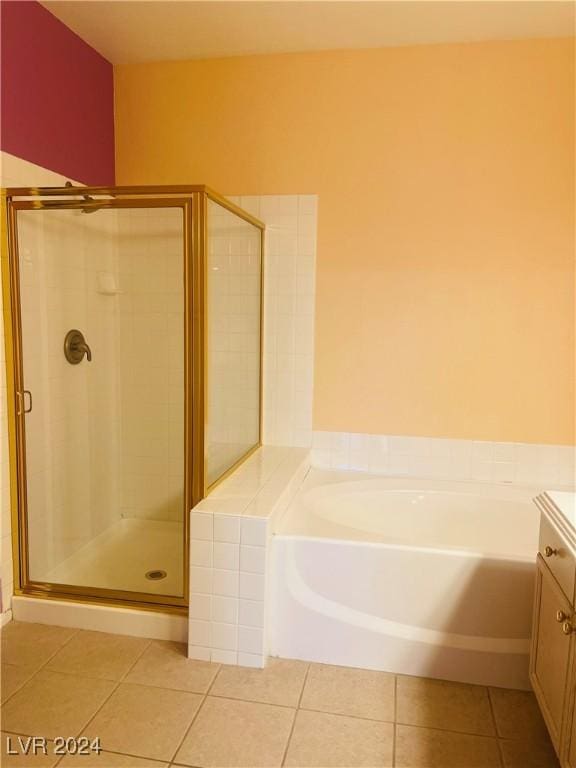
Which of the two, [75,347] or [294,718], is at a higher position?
[75,347]

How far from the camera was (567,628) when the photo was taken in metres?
1.51

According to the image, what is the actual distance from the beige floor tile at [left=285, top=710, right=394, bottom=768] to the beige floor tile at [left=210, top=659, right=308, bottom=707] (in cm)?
11

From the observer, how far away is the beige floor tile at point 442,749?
1.69 metres

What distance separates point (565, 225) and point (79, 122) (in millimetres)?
2326

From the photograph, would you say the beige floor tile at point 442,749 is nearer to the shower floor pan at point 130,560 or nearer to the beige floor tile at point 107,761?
the beige floor tile at point 107,761

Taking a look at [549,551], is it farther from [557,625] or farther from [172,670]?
[172,670]

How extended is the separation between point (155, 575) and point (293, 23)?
2.53 metres

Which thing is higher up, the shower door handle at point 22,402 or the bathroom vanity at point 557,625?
the shower door handle at point 22,402

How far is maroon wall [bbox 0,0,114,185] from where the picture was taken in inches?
89.3

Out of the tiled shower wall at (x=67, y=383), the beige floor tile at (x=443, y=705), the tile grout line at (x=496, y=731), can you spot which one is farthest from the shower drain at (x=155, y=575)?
the tile grout line at (x=496, y=731)

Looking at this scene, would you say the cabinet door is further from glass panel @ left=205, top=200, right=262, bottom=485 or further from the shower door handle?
the shower door handle

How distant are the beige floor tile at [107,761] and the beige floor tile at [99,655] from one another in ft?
1.18

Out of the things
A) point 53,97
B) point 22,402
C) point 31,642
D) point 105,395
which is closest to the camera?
point 31,642

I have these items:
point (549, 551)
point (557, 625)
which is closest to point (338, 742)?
point (557, 625)
